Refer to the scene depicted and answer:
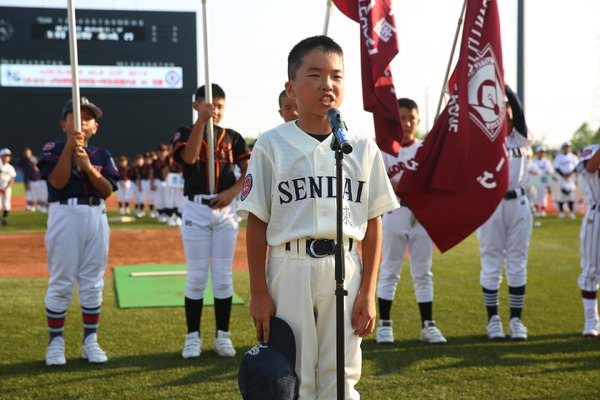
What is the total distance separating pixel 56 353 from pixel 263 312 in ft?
10.2

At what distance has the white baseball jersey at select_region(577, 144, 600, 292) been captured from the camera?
20.6 feet

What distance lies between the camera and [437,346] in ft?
19.6

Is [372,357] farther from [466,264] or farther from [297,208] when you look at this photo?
[466,264]

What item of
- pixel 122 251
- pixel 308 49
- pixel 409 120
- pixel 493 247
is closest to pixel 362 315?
pixel 308 49

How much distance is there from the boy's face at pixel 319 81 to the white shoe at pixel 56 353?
3479 mm

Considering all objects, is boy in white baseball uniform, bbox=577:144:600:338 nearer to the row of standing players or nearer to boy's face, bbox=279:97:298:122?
the row of standing players

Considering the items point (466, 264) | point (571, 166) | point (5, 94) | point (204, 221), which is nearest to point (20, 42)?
point (5, 94)

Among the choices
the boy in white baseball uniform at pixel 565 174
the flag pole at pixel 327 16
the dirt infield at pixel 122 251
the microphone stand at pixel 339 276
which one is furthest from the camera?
the boy in white baseball uniform at pixel 565 174

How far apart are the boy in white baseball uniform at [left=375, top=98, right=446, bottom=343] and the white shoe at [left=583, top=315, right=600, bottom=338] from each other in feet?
4.66

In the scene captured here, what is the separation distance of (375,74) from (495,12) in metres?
1.15

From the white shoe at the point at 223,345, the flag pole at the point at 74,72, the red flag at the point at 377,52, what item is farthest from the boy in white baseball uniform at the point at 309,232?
the white shoe at the point at 223,345

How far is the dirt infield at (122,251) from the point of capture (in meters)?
10.8

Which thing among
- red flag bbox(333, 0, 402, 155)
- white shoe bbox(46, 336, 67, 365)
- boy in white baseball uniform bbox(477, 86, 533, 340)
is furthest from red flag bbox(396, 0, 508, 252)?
white shoe bbox(46, 336, 67, 365)

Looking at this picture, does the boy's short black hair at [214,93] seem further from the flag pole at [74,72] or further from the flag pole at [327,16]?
the flag pole at [327,16]
